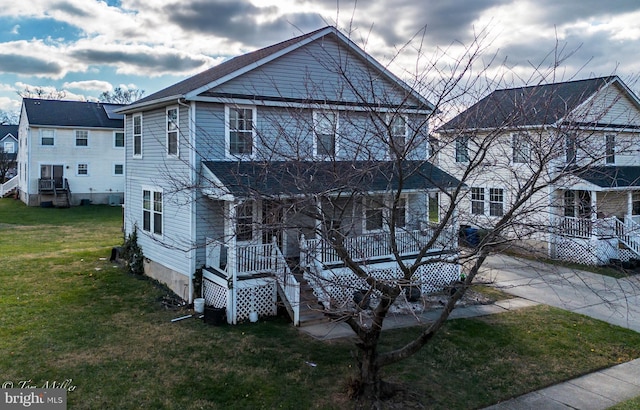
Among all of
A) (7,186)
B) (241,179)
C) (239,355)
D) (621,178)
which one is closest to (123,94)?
(7,186)

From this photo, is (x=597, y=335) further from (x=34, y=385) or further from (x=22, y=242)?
(x=22, y=242)

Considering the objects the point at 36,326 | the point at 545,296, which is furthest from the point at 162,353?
the point at 545,296

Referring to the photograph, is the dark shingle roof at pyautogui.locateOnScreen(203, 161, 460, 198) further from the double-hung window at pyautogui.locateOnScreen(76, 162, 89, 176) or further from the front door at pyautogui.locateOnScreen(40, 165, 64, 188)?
the front door at pyautogui.locateOnScreen(40, 165, 64, 188)

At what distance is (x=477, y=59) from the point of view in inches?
277

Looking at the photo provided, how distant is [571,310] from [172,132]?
40.7 feet

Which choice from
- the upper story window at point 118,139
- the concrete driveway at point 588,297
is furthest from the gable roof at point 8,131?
the concrete driveway at point 588,297

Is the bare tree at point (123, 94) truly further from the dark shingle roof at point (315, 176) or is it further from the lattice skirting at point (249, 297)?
the lattice skirting at point (249, 297)

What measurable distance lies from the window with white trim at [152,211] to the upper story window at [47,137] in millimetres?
23573

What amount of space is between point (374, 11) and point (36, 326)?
10054mm

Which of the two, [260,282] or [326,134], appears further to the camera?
[260,282]

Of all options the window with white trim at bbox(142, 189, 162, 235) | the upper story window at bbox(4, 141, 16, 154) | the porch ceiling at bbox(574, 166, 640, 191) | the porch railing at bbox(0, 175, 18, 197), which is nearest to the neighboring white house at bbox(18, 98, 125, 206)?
the porch railing at bbox(0, 175, 18, 197)

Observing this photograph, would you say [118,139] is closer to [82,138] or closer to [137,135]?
[82,138]

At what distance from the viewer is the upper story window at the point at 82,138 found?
35219mm

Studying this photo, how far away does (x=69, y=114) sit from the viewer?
36000 mm
